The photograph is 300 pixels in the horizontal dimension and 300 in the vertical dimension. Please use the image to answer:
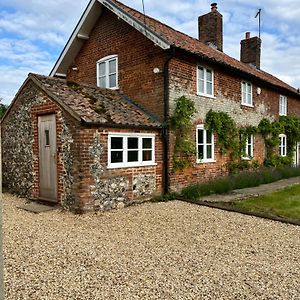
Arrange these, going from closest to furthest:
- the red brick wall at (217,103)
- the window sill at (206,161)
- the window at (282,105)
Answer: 1. the red brick wall at (217,103)
2. the window sill at (206,161)
3. the window at (282,105)

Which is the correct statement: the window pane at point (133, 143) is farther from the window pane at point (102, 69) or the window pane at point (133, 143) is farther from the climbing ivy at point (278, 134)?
the climbing ivy at point (278, 134)

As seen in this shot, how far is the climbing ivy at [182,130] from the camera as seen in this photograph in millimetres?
11492

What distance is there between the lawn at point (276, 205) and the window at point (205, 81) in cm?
490

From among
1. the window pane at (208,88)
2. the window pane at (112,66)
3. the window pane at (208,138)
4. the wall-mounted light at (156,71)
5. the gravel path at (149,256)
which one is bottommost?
the gravel path at (149,256)

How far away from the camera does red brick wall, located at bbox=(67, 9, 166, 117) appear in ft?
38.5

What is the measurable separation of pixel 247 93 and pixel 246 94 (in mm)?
141

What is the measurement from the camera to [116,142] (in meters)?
9.69

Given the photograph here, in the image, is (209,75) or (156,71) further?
(209,75)

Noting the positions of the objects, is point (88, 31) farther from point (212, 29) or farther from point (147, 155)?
point (212, 29)

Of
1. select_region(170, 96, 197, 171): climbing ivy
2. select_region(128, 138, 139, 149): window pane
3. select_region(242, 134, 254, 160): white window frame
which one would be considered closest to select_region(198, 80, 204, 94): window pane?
select_region(170, 96, 197, 171): climbing ivy

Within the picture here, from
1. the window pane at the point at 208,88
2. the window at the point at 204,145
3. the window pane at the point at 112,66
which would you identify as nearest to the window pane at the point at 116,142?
the window at the point at 204,145

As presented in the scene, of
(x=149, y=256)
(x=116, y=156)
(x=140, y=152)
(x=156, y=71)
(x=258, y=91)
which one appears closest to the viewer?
(x=149, y=256)

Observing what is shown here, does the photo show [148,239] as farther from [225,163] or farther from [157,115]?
[225,163]

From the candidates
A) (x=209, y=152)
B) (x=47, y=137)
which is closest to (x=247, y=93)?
(x=209, y=152)
